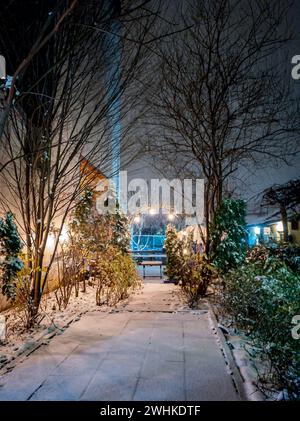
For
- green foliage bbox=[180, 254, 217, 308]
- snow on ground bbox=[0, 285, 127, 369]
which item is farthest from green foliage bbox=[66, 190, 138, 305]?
green foliage bbox=[180, 254, 217, 308]

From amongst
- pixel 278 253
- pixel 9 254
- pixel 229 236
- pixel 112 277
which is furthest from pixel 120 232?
pixel 278 253

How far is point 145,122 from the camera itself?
1065 cm

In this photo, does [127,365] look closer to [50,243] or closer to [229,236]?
[229,236]

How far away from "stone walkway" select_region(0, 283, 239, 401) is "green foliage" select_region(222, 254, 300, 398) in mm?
575

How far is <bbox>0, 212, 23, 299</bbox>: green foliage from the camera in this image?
647cm

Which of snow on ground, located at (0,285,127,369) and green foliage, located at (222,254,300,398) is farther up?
green foliage, located at (222,254,300,398)

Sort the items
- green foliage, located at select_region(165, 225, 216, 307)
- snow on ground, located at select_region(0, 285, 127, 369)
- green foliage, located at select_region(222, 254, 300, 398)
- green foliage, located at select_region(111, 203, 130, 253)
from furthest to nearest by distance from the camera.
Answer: green foliage, located at select_region(111, 203, 130, 253)
green foliage, located at select_region(165, 225, 216, 307)
snow on ground, located at select_region(0, 285, 127, 369)
green foliage, located at select_region(222, 254, 300, 398)

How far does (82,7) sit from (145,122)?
5419 mm

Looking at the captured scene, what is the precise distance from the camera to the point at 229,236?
27.9 feet

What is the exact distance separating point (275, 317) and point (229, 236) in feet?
16.3

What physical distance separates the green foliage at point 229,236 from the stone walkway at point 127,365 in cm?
240

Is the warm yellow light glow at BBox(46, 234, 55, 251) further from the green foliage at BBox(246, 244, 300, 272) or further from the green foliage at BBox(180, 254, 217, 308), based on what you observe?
the green foliage at BBox(246, 244, 300, 272)

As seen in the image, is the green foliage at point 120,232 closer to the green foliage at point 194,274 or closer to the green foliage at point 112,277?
the green foliage at point 112,277
